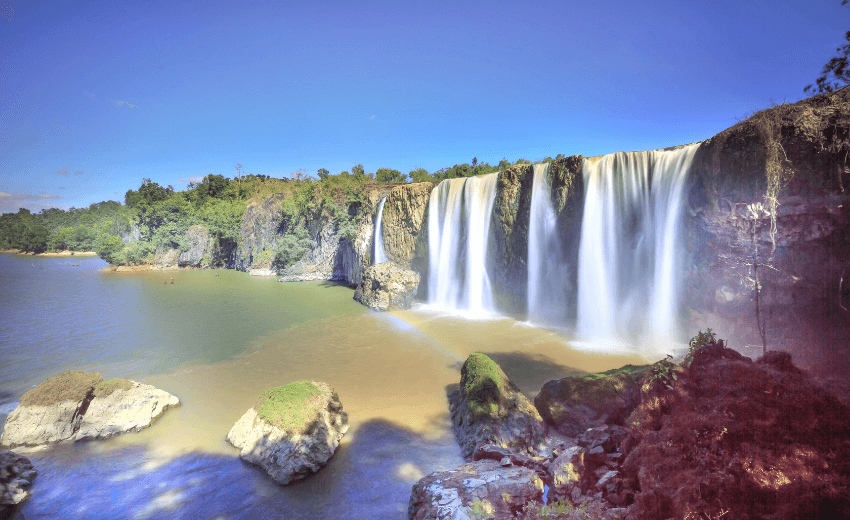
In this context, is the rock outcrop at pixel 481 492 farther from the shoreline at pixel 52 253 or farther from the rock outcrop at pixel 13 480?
the shoreline at pixel 52 253

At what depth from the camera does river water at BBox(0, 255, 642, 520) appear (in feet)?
17.5

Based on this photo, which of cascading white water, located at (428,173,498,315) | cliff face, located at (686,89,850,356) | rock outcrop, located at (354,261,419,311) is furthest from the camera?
rock outcrop, located at (354,261,419,311)

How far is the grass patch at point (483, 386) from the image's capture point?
6324 millimetres

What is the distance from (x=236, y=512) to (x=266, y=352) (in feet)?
24.7

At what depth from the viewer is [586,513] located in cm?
272

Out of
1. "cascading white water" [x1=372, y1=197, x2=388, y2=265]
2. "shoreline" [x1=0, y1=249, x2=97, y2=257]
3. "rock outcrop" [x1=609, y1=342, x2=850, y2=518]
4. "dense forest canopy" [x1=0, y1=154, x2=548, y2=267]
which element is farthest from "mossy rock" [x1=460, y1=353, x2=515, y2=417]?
"shoreline" [x1=0, y1=249, x2=97, y2=257]

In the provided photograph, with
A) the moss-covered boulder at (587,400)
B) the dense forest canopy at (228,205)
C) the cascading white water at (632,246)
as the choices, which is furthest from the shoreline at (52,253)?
the moss-covered boulder at (587,400)

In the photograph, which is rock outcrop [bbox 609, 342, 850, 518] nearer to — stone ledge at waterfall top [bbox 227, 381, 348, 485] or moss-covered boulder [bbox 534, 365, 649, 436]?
moss-covered boulder [bbox 534, 365, 649, 436]

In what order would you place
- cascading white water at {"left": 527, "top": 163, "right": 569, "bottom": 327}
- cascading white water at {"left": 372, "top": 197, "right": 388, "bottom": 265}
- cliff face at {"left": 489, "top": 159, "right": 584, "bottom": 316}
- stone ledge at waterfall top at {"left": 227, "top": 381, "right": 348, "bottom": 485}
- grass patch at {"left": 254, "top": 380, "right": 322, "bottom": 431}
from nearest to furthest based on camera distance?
stone ledge at waterfall top at {"left": 227, "top": 381, "right": 348, "bottom": 485} → grass patch at {"left": 254, "top": 380, "right": 322, "bottom": 431} → cliff face at {"left": 489, "top": 159, "right": 584, "bottom": 316} → cascading white water at {"left": 527, "top": 163, "right": 569, "bottom": 327} → cascading white water at {"left": 372, "top": 197, "right": 388, "bottom": 265}

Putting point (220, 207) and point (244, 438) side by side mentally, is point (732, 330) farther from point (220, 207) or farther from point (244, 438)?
point (220, 207)

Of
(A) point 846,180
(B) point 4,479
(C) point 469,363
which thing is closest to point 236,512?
(B) point 4,479

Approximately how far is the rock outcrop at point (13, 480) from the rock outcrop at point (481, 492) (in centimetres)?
633

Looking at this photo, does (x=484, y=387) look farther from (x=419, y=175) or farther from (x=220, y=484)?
(x=419, y=175)

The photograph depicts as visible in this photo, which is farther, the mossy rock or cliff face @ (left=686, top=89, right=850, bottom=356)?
cliff face @ (left=686, top=89, right=850, bottom=356)
